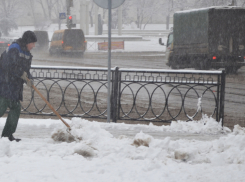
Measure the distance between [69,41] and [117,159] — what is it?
75.6 feet

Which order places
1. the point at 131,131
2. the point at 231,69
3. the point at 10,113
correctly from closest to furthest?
the point at 10,113 → the point at 131,131 → the point at 231,69

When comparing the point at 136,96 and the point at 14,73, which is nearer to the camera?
the point at 14,73

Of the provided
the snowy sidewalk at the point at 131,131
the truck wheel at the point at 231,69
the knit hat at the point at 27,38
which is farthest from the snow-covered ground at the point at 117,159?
the truck wheel at the point at 231,69

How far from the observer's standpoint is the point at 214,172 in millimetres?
4246

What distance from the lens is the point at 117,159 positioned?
4.60m

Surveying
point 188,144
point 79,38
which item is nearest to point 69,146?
point 188,144

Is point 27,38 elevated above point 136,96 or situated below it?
above

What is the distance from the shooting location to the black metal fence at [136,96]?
23.0ft

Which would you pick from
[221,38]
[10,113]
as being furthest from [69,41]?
[10,113]

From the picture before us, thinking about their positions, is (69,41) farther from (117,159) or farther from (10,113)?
(117,159)

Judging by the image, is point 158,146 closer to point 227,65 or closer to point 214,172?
point 214,172

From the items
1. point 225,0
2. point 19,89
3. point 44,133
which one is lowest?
point 44,133

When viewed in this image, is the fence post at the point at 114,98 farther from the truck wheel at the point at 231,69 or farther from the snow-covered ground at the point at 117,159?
the truck wheel at the point at 231,69

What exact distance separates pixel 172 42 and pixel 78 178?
610 inches
